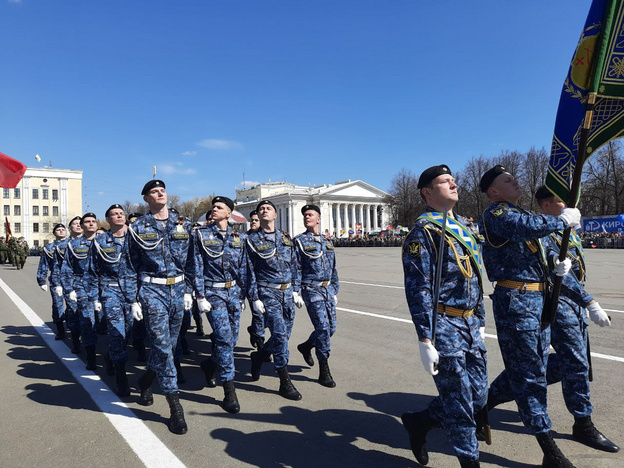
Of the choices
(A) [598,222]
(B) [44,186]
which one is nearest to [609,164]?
(A) [598,222]

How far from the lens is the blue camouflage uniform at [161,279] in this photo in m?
4.45

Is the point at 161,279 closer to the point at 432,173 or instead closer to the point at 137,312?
the point at 137,312

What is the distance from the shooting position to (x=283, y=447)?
12.3ft

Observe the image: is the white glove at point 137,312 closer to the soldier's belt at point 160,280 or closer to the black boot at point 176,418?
the soldier's belt at point 160,280

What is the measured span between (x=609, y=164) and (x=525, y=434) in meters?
57.2

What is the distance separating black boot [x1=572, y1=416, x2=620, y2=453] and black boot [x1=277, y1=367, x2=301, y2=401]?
2.60 m

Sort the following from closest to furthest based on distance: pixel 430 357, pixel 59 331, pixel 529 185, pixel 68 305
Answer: pixel 430 357
pixel 68 305
pixel 59 331
pixel 529 185

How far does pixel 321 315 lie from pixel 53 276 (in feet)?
19.2

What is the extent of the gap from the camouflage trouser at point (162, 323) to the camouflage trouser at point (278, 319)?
1.12 m

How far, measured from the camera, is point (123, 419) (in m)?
4.48

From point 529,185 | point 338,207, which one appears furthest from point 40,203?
point 529,185

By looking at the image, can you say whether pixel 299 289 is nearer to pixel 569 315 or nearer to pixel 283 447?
pixel 283 447

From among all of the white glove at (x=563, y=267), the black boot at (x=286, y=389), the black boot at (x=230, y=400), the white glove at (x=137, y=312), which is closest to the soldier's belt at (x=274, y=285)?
the black boot at (x=286, y=389)

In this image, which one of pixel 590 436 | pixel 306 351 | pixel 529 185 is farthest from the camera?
pixel 529 185
